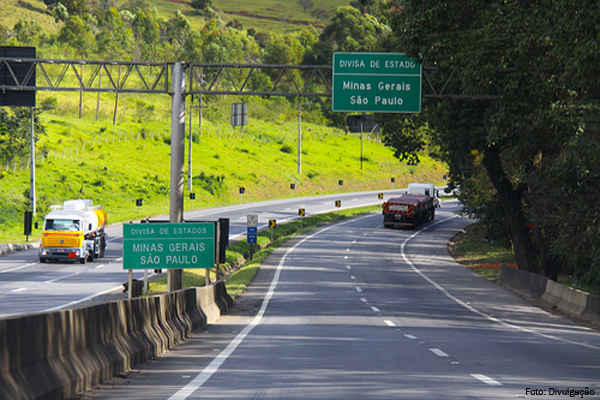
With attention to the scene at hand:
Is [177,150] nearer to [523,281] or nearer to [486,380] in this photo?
[486,380]

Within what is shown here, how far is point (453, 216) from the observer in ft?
270

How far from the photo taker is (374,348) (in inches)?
574

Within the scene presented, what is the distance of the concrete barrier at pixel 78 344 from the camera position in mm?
7246

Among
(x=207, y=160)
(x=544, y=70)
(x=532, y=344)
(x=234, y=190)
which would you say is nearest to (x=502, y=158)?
(x=544, y=70)

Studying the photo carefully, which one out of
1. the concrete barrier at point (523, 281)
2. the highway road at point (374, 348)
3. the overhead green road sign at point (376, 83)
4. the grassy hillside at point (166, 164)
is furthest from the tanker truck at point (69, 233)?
the concrete barrier at point (523, 281)

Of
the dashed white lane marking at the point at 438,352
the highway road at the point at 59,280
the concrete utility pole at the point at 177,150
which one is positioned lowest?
the highway road at the point at 59,280

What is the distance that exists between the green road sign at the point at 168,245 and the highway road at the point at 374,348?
1752 mm

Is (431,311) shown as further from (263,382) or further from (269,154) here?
(269,154)

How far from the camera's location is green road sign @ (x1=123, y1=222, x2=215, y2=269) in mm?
16969

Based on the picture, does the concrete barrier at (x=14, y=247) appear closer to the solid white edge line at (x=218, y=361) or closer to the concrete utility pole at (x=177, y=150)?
the solid white edge line at (x=218, y=361)

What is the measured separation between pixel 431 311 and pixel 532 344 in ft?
31.3

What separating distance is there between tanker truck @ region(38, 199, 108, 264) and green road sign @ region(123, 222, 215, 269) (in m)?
24.3

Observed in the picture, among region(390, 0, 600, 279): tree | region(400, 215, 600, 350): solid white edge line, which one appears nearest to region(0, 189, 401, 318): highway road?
region(400, 215, 600, 350): solid white edge line

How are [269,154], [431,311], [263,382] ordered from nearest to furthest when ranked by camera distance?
[263,382]
[431,311]
[269,154]
